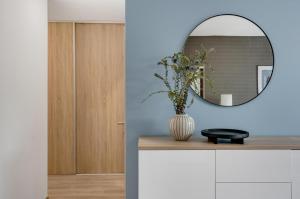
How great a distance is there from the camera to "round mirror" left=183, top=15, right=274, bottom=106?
2418 mm

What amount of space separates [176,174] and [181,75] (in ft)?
2.44

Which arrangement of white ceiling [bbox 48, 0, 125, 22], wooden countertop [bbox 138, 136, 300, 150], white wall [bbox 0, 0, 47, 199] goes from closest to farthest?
1. wooden countertop [bbox 138, 136, 300, 150]
2. white wall [bbox 0, 0, 47, 199]
3. white ceiling [bbox 48, 0, 125, 22]

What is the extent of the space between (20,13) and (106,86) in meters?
2.03

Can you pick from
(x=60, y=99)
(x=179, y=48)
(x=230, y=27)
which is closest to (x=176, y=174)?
(x=179, y=48)

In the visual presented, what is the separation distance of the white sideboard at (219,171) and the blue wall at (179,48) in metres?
Answer: 0.47

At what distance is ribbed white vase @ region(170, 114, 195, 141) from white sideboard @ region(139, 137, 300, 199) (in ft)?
0.48

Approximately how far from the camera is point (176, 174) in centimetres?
197

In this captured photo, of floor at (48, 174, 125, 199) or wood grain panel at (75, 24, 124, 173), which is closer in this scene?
floor at (48, 174, 125, 199)

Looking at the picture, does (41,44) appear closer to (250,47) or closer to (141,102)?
(141,102)

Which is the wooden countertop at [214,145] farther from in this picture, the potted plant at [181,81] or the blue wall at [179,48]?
the blue wall at [179,48]

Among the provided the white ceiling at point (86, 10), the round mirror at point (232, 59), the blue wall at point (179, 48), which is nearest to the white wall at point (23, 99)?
the white ceiling at point (86, 10)

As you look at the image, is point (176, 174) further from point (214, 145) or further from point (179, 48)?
point (179, 48)

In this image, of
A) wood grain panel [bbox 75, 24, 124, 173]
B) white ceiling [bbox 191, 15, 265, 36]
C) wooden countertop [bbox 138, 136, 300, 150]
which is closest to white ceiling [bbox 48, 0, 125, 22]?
wood grain panel [bbox 75, 24, 124, 173]

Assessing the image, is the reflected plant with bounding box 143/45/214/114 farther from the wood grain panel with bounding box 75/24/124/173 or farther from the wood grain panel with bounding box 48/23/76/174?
the wood grain panel with bounding box 48/23/76/174
